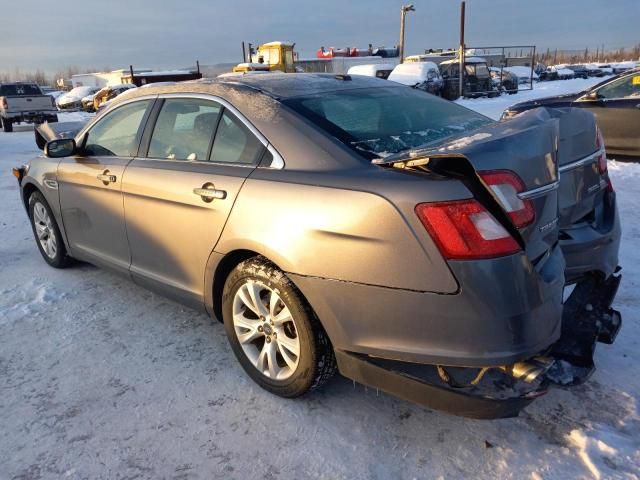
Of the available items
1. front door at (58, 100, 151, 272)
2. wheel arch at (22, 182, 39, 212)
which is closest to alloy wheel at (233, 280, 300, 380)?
front door at (58, 100, 151, 272)

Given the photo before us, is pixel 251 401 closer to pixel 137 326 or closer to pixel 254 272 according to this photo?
pixel 254 272

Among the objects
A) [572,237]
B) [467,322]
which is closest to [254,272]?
[467,322]

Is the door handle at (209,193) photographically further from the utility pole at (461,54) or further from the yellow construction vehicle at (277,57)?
the yellow construction vehicle at (277,57)

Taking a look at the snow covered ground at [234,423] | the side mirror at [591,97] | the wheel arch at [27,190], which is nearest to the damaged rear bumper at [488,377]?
the snow covered ground at [234,423]

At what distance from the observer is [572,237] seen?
260 centimetres

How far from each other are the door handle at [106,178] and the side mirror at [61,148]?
1.70 feet

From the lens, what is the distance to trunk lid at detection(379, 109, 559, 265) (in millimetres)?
2027

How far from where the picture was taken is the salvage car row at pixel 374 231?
2.01 meters

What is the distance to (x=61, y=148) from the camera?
3949 mm

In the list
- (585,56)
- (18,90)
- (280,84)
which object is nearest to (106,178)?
(280,84)

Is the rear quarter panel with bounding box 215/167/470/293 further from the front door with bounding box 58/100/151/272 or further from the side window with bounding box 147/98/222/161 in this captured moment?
the front door with bounding box 58/100/151/272

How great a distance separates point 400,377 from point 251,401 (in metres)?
0.90

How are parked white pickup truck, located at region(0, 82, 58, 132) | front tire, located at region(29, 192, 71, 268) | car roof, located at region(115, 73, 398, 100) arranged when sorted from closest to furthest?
car roof, located at region(115, 73, 398, 100), front tire, located at region(29, 192, 71, 268), parked white pickup truck, located at region(0, 82, 58, 132)

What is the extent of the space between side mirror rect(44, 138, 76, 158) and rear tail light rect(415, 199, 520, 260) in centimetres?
304
